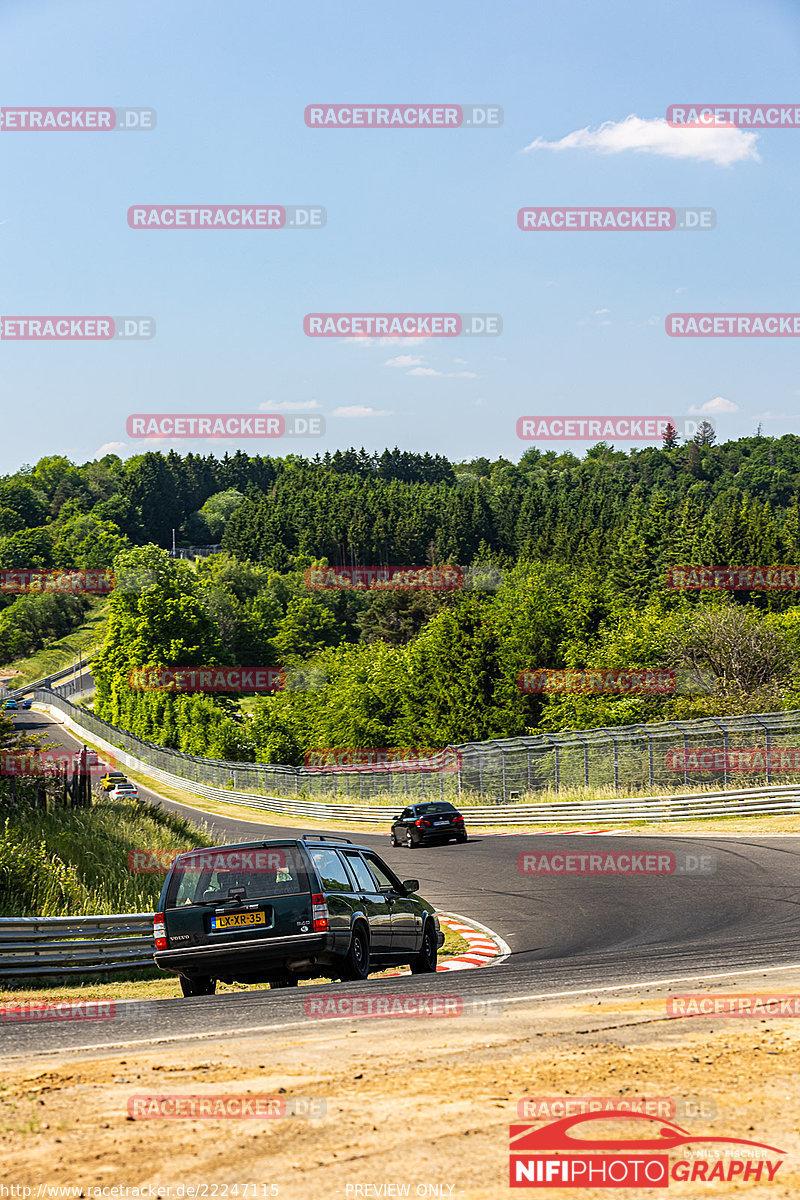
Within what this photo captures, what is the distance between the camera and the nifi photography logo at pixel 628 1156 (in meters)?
4.38

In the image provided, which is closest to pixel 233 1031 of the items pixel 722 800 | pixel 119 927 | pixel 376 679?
pixel 119 927

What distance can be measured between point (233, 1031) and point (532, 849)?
21845 mm

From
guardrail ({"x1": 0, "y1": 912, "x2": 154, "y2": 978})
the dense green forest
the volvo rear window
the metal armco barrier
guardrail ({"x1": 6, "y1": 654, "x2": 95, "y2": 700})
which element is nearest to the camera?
the volvo rear window

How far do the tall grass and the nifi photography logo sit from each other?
11.1 m

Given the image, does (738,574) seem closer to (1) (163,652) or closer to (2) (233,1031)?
(1) (163,652)

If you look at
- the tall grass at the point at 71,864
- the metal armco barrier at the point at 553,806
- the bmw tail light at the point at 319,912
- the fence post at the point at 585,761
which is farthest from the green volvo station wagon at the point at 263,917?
the fence post at the point at 585,761

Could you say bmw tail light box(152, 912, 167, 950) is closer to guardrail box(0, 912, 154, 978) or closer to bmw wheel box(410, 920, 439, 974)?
guardrail box(0, 912, 154, 978)

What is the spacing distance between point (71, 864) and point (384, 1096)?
38.2 ft

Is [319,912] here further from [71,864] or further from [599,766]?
[599,766]

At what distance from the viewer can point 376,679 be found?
91.8 metres

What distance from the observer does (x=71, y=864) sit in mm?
16000

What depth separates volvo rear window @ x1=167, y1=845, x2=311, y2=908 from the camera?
426 inches

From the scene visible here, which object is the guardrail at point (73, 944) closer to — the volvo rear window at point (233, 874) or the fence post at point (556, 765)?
the volvo rear window at point (233, 874)

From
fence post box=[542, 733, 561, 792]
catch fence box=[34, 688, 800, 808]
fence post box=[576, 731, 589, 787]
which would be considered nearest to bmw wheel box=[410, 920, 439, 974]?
catch fence box=[34, 688, 800, 808]
